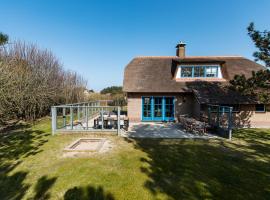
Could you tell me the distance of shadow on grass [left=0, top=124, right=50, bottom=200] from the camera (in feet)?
12.6

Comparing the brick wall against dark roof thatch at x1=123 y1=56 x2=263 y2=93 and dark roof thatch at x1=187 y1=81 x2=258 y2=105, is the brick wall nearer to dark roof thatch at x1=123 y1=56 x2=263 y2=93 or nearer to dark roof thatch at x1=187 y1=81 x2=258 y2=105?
dark roof thatch at x1=123 y1=56 x2=263 y2=93

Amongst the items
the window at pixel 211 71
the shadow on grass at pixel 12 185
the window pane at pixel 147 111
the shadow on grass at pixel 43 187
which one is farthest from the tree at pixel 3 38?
the window at pixel 211 71

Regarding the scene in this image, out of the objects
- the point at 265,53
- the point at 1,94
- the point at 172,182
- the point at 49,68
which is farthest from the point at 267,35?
the point at 49,68

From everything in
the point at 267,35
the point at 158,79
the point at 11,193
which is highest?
the point at 267,35

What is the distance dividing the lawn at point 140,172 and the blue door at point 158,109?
231 inches

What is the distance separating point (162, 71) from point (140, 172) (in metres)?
11.6

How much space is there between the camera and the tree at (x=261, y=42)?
7965mm

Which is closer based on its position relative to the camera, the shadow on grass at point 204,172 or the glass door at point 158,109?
the shadow on grass at point 204,172

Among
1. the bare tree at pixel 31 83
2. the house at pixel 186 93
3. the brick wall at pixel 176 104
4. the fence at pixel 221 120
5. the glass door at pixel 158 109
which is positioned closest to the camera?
the fence at pixel 221 120

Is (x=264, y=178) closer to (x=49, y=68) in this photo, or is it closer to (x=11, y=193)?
(x=11, y=193)

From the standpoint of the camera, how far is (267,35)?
7.94 metres

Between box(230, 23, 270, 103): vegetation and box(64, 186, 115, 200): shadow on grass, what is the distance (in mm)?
8768

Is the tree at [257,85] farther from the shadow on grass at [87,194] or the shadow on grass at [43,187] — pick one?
the shadow on grass at [43,187]

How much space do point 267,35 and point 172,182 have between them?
8.66 metres
